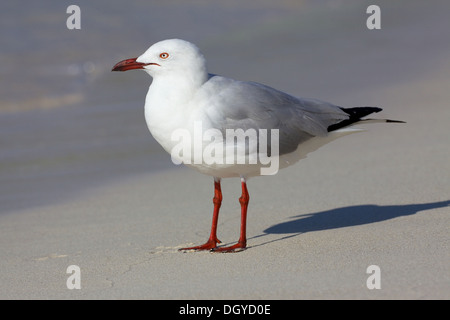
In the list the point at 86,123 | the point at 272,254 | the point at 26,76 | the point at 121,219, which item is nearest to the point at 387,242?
the point at 272,254

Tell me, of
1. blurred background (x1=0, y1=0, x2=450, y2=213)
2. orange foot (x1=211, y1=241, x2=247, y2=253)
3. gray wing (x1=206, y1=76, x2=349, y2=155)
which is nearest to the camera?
gray wing (x1=206, y1=76, x2=349, y2=155)

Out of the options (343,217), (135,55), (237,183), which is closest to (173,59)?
(343,217)

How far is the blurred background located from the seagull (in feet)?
7.71

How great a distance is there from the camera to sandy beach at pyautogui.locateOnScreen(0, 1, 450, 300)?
446cm

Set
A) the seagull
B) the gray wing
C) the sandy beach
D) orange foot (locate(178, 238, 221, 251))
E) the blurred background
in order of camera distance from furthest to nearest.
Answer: the blurred background
orange foot (locate(178, 238, 221, 251))
the gray wing
the seagull
the sandy beach

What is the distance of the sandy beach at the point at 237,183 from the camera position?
4.46 m

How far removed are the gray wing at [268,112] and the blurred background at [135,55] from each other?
8.44ft

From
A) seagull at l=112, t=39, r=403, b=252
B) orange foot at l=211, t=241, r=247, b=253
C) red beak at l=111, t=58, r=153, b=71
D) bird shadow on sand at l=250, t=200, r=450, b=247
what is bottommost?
orange foot at l=211, t=241, r=247, b=253

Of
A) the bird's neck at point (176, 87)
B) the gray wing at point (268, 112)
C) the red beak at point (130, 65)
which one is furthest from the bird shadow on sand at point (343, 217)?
the red beak at point (130, 65)

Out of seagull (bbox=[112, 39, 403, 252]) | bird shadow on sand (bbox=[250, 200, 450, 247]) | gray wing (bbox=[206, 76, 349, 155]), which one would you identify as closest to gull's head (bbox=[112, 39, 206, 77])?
seagull (bbox=[112, 39, 403, 252])

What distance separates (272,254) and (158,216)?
1.64m

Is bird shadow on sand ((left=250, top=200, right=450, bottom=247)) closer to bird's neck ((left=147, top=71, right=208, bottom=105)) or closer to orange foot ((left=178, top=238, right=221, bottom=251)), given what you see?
orange foot ((left=178, top=238, right=221, bottom=251))

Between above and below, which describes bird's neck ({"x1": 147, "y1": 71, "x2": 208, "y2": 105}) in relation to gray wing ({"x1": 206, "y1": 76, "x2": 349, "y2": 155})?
above

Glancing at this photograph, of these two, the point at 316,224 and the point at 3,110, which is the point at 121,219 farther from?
the point at 3,110
